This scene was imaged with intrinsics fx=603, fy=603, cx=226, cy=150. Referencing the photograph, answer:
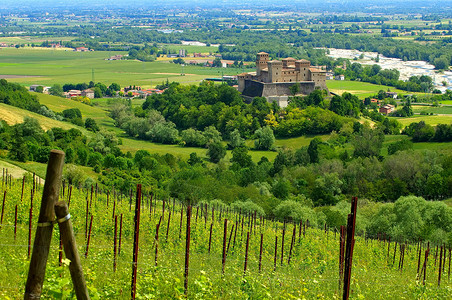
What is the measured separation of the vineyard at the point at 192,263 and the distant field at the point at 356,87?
77225 mm

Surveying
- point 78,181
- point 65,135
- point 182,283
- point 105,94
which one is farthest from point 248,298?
point 105,94

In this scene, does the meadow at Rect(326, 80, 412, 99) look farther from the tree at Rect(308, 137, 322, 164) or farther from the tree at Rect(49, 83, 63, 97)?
the tree at Rect(308, 137, 322, 164)

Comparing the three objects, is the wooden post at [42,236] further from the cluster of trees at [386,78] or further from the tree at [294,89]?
the cluster of trees at [386,78]

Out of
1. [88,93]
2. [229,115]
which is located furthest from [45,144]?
[88,93]

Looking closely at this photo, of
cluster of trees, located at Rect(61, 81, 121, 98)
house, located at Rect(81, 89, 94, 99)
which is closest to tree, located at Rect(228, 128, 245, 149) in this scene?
house, located at Rect(81, 89, 94, 99)

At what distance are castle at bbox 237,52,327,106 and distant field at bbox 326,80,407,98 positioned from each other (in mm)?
19096

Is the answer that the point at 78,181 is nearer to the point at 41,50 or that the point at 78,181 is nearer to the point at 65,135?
the point at 65,135

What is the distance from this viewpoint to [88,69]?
133750mm

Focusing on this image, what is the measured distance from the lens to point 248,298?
31.2ft

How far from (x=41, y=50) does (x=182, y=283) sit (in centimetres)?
17762

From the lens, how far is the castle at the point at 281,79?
75.8 m

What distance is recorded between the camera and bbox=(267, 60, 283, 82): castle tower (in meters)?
75.8

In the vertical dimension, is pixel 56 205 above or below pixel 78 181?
above

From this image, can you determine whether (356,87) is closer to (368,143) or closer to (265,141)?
(265,141)
